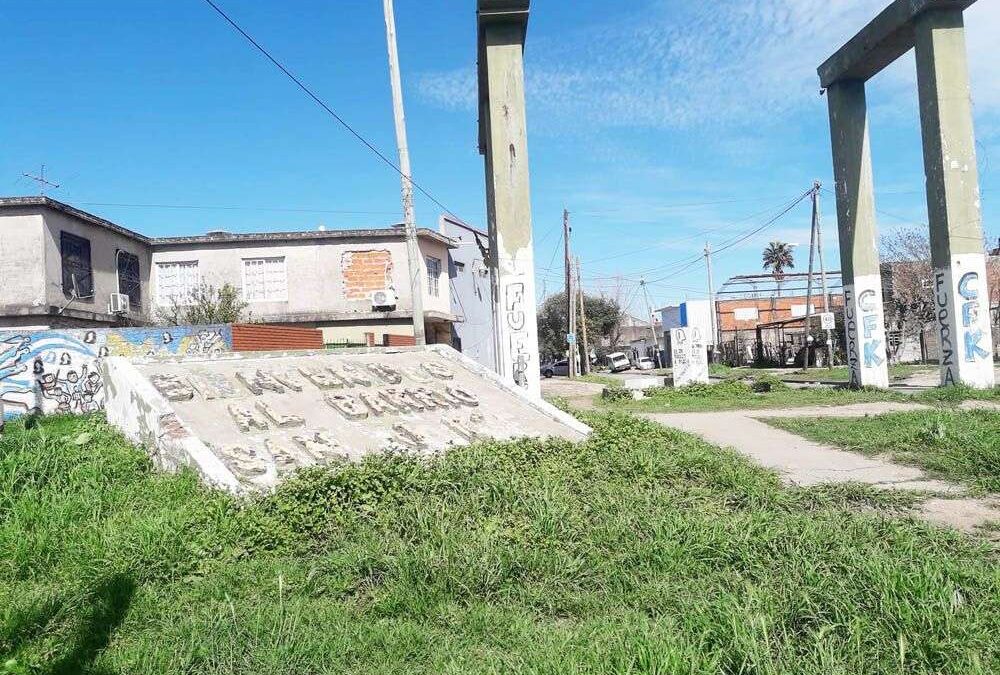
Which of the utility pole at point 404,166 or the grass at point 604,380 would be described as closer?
the utility pole at point 404,166

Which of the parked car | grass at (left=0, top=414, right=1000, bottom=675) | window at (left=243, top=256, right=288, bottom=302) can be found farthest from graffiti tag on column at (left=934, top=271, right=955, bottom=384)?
the parked car

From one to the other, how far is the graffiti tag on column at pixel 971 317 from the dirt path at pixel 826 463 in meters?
2.79

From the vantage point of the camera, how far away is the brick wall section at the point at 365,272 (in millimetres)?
25062

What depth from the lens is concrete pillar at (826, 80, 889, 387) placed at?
1712cm

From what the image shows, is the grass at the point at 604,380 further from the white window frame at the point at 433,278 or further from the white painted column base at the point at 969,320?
the white painted column base at the point at 969,320

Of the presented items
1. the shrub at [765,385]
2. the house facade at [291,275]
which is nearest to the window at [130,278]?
the house facade at [291,275]

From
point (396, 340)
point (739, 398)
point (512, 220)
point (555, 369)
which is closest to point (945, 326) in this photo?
point (739, 398)

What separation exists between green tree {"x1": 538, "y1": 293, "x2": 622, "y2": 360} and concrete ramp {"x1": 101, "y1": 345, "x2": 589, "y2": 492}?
42.7 m

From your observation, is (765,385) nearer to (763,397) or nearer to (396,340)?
(763,397)

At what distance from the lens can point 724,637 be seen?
318 cm

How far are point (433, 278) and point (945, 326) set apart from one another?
690 inches

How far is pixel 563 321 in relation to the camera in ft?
171

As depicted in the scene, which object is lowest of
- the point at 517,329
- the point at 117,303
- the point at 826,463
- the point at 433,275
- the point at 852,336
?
the point at 826,463

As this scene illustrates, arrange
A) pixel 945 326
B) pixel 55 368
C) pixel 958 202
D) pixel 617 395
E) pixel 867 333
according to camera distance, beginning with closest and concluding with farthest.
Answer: pixel 55 368 → pixel 958 202 → pixel 945 326 → pixel 867 333 → pixel 617 395
